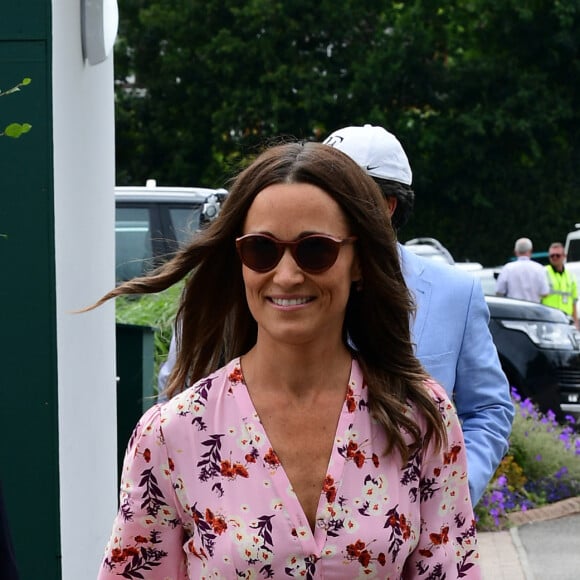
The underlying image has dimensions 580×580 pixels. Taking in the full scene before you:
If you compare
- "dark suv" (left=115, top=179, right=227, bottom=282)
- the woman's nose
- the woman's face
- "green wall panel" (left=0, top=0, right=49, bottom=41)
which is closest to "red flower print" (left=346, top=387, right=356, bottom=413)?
the woman's face

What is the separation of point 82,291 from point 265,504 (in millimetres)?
2862

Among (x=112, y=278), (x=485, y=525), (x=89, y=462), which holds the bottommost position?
(x=485, y=525)

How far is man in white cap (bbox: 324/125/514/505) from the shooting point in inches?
140

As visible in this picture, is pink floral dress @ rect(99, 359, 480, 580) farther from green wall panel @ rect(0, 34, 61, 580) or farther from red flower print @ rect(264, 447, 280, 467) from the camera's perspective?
green wall panel @ rect(0, 34, 61, 580)

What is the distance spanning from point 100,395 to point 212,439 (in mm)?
3022

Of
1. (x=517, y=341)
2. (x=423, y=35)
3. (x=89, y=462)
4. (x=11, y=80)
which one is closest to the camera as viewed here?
(x=11, y=80)

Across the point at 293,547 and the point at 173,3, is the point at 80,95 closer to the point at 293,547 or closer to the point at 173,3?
the point at 293,547

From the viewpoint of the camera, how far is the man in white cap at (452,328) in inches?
140

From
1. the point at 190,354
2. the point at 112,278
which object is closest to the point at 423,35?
the point at 112,278

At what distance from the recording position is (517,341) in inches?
446

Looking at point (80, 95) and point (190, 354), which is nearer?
point (190, 354)

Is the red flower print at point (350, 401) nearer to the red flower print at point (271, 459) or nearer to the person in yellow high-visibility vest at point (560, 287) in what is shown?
the red flower print at point (271, 459)

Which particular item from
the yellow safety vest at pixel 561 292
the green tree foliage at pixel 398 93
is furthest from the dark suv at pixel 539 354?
the green tree foliage at pixel 398 93

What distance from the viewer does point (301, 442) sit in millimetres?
2336
